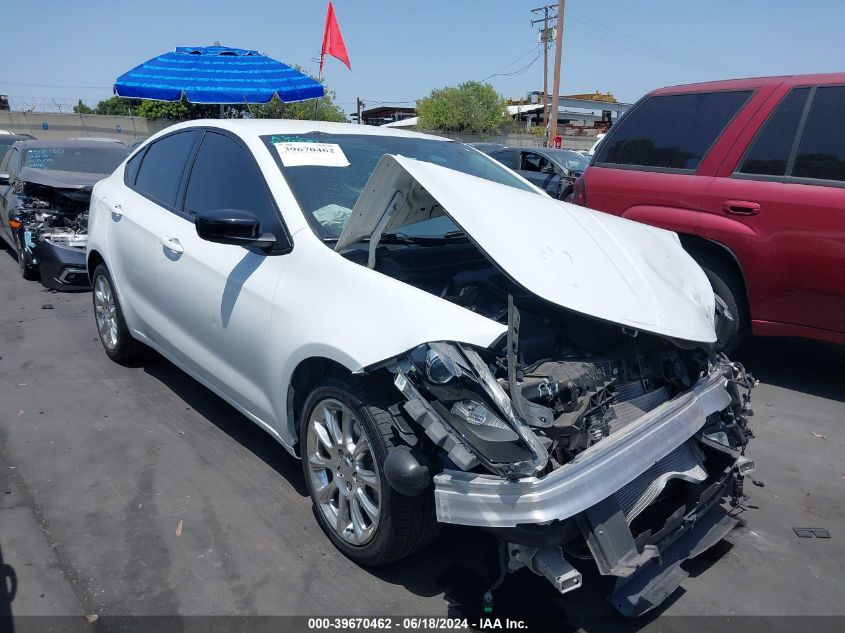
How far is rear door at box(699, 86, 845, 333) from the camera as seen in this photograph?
4.30m

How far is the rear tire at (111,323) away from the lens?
4.81m

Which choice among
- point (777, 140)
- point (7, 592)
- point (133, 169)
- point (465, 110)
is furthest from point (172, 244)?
point (465, 110)

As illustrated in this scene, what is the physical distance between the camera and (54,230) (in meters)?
7.45

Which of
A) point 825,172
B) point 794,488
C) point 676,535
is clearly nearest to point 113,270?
point 676,535

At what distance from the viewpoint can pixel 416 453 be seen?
2377 millimetres

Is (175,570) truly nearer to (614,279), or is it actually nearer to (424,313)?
(424,313)

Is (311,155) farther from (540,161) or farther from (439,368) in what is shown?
(540,161)

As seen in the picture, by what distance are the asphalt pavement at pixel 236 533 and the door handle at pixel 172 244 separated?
1.11 m

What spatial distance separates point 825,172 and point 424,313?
11.1 feet

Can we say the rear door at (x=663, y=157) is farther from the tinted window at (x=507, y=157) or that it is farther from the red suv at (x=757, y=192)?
the tinted window at (x=507, y=157)

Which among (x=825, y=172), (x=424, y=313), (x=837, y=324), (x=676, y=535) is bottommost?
(x=676, y=535)

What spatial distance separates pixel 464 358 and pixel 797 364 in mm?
4150

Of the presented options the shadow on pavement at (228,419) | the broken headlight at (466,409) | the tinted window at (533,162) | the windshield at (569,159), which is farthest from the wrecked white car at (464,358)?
the tinted window at (533,162)

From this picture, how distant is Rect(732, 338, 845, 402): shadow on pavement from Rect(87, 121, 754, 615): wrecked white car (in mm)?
2134
